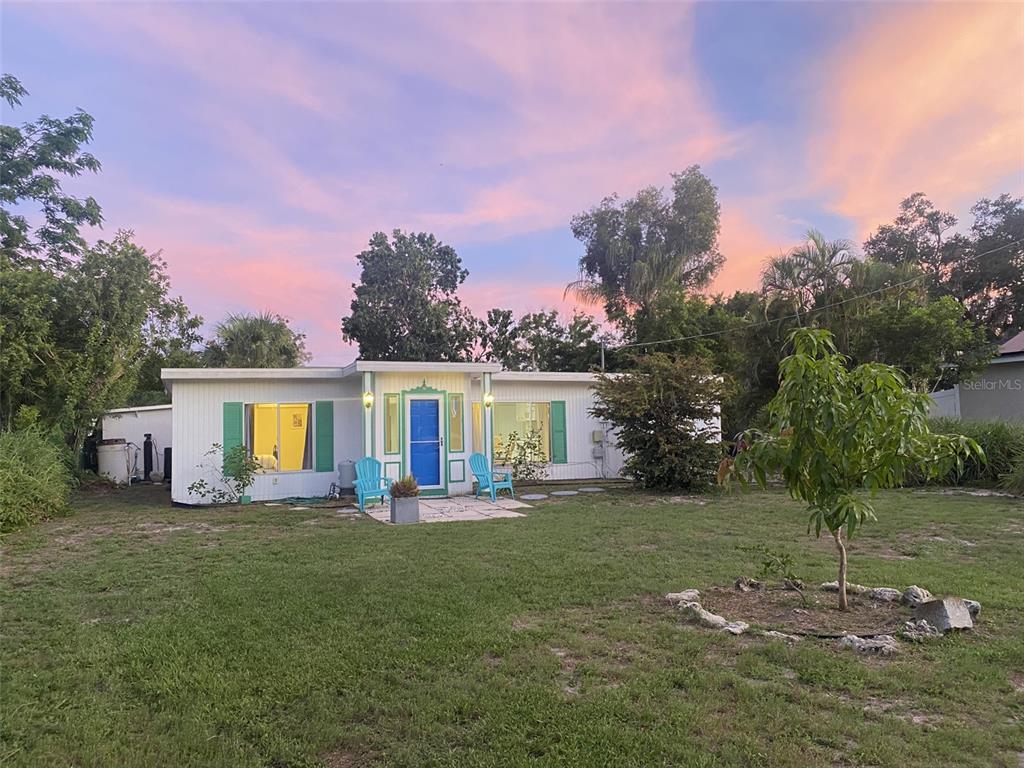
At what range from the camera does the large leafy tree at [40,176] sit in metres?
14.5

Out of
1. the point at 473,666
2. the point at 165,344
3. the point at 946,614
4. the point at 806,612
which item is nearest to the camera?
the point at 473,666

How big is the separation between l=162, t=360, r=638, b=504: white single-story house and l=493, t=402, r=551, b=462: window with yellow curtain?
166cm

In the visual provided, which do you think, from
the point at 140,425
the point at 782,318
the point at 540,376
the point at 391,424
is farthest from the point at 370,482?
the point at 782,318

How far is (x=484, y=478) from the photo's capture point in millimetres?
10367

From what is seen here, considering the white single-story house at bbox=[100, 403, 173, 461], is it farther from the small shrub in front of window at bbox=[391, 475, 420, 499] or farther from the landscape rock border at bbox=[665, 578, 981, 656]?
the landscape rock border at bbox=[665, 578, 981, 656]

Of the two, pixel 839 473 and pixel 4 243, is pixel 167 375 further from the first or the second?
pixel 839 473

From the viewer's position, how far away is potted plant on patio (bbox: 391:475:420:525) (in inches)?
311

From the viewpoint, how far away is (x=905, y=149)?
10008 mm

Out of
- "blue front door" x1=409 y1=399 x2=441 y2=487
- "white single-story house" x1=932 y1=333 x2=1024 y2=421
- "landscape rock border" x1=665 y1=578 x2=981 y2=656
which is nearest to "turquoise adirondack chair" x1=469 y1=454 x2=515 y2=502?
"blue front door" x1=409 y1=399 x2=441 y2=487

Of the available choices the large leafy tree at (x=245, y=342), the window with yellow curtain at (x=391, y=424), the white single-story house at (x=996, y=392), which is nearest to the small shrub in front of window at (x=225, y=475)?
the window with yellow curtain at (x=391, y=424)

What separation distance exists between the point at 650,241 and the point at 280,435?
17.1 meters

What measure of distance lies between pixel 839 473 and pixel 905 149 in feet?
29.5

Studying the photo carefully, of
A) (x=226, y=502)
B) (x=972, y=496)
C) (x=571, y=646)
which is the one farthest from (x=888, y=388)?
(x=226, y=502)

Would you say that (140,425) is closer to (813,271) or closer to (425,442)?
(425,442)
